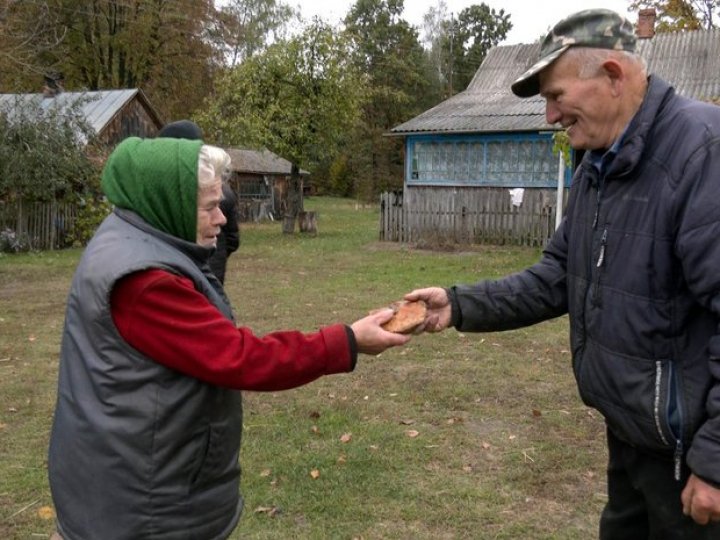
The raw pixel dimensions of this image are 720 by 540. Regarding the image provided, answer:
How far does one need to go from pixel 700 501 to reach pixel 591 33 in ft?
4.83

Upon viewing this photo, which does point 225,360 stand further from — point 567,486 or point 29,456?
point 29,456

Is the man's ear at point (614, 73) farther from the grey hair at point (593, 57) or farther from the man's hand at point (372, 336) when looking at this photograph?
the man's hand at point (372, 336)

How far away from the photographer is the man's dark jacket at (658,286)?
80.0 inches

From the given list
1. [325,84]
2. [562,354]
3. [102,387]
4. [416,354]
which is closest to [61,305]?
[416,354]

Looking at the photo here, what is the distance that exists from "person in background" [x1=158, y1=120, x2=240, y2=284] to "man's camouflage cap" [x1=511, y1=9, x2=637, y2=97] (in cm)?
336

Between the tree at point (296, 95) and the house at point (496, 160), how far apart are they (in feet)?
8.44

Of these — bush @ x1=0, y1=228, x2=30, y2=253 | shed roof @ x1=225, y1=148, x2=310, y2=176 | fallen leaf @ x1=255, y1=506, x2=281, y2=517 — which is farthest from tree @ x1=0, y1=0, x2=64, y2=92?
fallen leaf @ x1=255, y1=506, x2=281, y2=517

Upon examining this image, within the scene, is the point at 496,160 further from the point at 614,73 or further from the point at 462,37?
the point at 462,37

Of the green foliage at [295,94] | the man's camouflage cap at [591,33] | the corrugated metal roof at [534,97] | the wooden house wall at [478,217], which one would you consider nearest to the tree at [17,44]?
the green foliage at [295,94]

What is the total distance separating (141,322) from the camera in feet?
6.75

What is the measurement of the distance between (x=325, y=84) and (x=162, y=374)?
70.7 feet

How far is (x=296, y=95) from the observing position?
22.7 m

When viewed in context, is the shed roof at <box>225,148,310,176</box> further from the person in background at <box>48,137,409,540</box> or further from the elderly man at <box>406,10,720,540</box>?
the person in background at <box>48,137,409,540</box>

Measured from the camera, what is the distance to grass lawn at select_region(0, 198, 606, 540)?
4.02 meters
